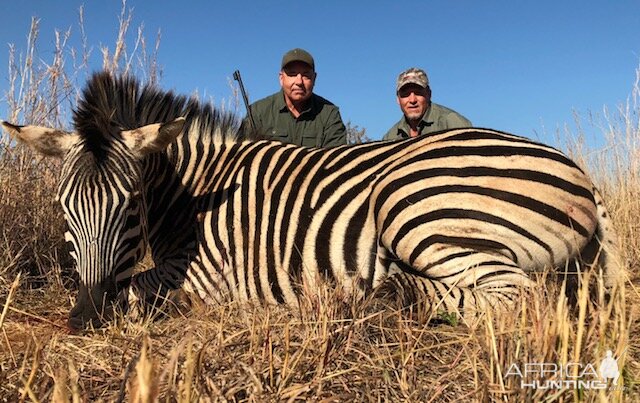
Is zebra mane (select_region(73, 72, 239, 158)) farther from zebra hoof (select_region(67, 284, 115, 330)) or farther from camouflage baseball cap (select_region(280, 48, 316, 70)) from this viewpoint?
camouflage baseball cap (select_region(280, 48, 316, 70))

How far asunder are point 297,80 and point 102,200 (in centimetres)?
341

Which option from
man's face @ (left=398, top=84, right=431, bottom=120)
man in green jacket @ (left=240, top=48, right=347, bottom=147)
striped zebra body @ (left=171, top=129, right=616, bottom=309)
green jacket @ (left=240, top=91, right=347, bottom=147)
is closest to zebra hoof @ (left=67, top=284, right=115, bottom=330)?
striped zebra body @ (left=171, top=129, right=616, bottom=309)

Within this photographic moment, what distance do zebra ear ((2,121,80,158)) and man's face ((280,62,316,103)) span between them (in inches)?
122

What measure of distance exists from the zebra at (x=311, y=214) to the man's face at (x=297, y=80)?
8.12 feet

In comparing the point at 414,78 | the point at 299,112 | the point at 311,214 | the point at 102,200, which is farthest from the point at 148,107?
the point at 414,78

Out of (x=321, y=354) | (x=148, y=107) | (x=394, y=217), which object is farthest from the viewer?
(x=148, y=107)

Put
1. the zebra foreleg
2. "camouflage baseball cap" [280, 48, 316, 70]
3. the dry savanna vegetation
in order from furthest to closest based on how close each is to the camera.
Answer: "camouflage baseball cap" [280, 48, 316, 70]
the zebra foreleg
the dry savanna vegetation

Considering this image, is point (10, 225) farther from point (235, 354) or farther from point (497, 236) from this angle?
point (497, 236)

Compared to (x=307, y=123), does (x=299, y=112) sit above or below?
above

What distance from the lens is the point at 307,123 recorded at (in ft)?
18.5

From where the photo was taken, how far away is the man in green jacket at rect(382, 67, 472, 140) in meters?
5.41

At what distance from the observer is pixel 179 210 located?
282 centimetres

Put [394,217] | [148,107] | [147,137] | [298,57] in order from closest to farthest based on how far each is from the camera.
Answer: [394,217], [147,137], [148,107], [298,57]

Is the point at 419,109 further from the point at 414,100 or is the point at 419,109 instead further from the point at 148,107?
the point at 148,107
